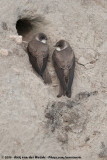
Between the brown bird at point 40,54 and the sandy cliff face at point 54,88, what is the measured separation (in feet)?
0.43

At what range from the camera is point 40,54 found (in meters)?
5.67

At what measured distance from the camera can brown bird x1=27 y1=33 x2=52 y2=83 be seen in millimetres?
5559

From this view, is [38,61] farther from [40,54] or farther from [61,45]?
[61,45]

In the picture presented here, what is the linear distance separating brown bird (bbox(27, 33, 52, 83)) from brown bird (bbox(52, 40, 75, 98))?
12 cm

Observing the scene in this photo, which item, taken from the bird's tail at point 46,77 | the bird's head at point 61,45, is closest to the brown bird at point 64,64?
the bird's head at point 61,45

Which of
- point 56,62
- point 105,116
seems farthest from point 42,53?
point 105,116

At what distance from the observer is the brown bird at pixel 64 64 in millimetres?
5488

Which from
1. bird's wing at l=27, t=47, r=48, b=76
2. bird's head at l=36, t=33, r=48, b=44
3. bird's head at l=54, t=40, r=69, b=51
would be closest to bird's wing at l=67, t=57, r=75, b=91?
bird's head at l=54, t=40, r=69, b=51

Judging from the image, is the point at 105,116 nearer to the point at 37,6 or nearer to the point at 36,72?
the point at 36,72

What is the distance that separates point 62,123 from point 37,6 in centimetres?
145

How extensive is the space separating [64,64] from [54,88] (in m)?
0.32

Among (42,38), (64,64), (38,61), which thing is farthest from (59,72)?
(42,38)

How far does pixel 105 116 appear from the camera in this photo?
18.3 ft

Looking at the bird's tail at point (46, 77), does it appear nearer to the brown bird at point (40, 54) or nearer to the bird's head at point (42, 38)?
the brown bird at point (40, 54)
